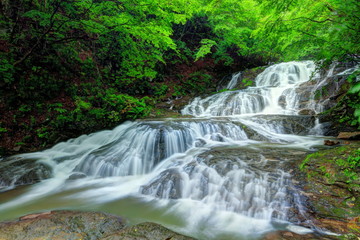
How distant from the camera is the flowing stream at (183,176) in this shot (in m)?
3.14

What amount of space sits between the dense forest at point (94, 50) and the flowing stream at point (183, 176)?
1.07 metres

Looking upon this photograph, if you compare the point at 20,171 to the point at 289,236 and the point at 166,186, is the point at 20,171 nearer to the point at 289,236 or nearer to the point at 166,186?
the point at 166,186

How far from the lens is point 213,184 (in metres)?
3.91

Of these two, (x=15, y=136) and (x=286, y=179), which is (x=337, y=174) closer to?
(x=286, y=179)

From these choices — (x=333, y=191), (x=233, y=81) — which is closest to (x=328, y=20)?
(x=333, y=191)

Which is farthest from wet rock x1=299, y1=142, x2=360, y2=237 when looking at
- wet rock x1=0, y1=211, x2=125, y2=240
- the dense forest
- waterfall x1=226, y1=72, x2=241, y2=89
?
waterfall x1=226, y1=72, x2=241, y2=89

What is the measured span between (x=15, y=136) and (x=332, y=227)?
8.60m

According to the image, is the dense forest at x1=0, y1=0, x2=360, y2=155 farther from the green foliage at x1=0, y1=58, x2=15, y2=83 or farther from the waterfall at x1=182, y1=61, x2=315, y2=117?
the waterfall at x1=182, y1=61, x2=315, y2=117

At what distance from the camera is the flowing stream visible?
314 centimetres

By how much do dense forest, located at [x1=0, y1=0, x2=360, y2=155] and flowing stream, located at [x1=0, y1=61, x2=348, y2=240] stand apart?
3.53 feet

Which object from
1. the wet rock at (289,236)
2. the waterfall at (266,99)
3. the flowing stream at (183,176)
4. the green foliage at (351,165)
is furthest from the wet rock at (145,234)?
the waterfall at (266,99)

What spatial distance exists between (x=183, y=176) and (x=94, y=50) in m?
7.21

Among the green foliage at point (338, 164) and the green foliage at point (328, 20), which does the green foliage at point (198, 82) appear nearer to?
the green foliage at point (328, 20)

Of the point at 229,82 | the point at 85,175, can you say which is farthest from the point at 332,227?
the point at 229,82
